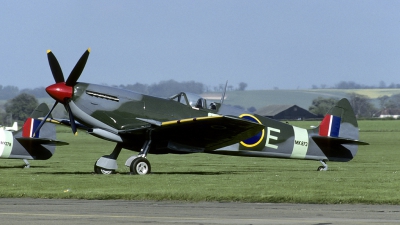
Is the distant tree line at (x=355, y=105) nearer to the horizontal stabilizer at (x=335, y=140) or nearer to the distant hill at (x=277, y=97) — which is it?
the distant hill at (x=277, y=97)

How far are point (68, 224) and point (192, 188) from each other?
18.7 feet

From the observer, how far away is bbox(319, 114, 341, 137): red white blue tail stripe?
24.4 m

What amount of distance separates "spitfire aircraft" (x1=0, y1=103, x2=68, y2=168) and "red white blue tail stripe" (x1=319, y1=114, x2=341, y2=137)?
25.6ft

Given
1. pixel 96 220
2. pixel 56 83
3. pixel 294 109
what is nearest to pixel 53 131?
pixel 56 83

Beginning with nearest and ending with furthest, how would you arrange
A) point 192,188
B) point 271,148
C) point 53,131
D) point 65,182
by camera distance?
point 192,188 → point 65,182 → point 271,148 → point 53,131

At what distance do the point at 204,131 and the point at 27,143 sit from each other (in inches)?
263

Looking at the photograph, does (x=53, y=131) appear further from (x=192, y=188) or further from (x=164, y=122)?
(x=192, y=188)

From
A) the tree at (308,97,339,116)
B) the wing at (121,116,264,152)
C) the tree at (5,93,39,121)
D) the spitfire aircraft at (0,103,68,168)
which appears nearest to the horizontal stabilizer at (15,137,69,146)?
the spitfire aircraft at (0,103,68,168)

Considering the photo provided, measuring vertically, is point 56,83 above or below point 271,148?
above

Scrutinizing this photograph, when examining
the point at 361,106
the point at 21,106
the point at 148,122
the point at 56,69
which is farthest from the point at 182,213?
the point at 361,106

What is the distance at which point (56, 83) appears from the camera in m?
21.0

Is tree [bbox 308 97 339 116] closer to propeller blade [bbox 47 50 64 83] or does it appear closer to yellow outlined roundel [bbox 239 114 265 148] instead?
yellow outlined roundel [bbox 239 114 265 148]

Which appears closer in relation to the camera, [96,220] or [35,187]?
[96,220]

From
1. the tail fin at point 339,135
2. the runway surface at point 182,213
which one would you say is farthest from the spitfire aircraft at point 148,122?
the runway surface at point 182,213
